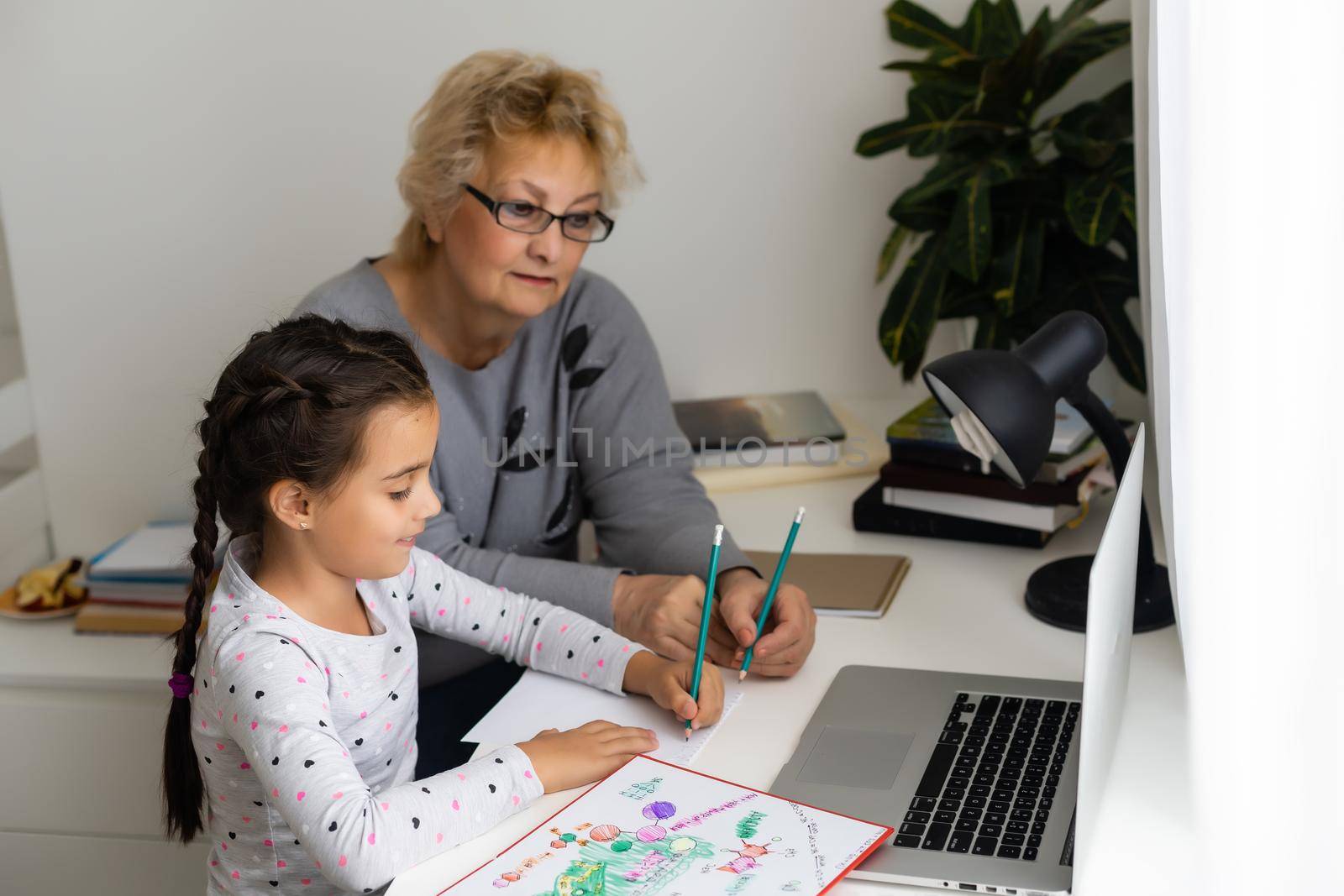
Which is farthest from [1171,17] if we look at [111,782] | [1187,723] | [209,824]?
[111,782]

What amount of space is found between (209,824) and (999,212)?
1.34 meters

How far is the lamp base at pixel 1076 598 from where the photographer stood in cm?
133

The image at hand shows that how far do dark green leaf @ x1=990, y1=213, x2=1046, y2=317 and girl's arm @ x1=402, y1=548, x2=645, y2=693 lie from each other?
81 centimetres

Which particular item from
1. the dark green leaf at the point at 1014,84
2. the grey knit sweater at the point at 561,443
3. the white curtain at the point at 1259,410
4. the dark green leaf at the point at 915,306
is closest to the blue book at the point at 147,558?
the grey knit sweater at the point at 561,443

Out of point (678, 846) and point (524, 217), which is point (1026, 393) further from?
point (524, 217)

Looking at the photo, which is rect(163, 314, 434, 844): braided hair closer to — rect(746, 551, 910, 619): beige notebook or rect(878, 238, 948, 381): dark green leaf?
rect(746, 551, 910, 619): beige notebook

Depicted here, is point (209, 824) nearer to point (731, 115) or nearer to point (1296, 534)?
point (1296, 534)

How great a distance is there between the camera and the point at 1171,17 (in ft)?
3.25

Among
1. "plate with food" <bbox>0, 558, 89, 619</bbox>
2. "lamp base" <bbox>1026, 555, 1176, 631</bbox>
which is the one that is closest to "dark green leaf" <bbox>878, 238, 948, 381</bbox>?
"lamp base" <bbox>1026, 555, 1176, 631</bbox>

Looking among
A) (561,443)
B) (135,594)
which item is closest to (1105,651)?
(561,443)

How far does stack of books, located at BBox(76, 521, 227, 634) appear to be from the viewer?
1921 millimetres

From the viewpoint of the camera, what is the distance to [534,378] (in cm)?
168

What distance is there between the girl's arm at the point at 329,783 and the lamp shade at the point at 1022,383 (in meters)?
0.51

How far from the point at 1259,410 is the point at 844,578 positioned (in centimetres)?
63
